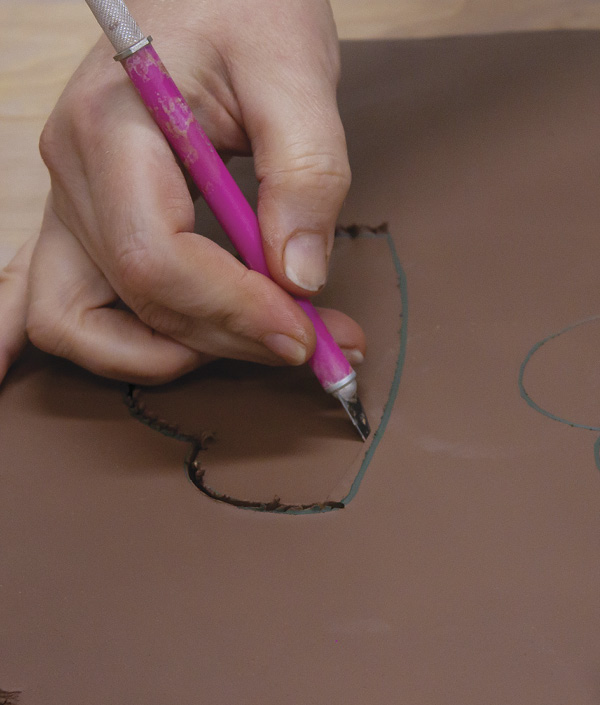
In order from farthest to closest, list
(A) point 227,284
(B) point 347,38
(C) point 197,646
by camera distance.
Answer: (B) point 347,38
(A) point 227,284
(C) point 197,646

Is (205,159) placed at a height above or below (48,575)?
above

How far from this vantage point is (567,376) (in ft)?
1.85

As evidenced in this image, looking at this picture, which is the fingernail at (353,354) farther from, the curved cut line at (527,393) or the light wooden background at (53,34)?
the light wooden background at (53,34)

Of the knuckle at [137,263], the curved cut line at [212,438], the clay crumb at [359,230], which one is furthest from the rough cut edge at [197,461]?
the clay crumb at [359,230]

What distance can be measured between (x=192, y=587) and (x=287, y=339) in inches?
7.6

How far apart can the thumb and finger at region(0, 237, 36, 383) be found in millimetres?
283

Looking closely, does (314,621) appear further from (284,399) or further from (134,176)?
(134,176)

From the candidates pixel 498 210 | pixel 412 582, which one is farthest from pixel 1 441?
pixel 498 210

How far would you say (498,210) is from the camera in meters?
0.71

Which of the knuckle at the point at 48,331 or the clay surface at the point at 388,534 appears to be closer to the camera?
the clay surface at the point at 388,534

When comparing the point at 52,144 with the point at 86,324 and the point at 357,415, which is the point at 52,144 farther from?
the point at 357,415

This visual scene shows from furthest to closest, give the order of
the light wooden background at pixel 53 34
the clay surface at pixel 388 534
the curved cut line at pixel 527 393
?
the light wooden background at pixel 53 34
the curved cut line at pixel 527 393
the clay surface at pixel 388 534

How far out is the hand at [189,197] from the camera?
1.77ft

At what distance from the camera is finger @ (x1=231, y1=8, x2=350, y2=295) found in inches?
22.1
